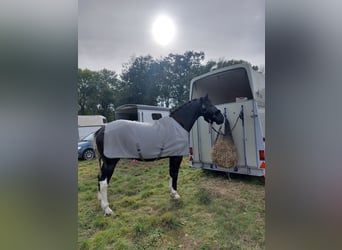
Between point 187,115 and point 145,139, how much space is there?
0.57 metres

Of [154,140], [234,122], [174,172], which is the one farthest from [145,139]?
[234,122]

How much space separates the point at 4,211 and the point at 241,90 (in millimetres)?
2499

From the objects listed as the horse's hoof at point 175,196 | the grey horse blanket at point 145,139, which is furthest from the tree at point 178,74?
the horse's hoof at point 175,196

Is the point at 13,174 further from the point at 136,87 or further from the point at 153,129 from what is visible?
the point at 153,129

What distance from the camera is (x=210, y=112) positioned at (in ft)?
7.04

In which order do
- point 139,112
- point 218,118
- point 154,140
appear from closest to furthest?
point 139,112
point 154,140
point 218,118

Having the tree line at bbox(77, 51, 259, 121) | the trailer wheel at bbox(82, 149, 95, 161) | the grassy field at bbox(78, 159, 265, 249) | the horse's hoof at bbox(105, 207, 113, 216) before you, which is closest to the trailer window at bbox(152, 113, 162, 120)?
the tree line at bbox(77, 51, 259, 121)

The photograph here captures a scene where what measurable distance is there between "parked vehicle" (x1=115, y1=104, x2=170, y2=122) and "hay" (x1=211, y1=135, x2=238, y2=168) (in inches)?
34.0

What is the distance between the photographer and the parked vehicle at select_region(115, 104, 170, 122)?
62.0 inches

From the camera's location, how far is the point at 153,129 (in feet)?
6.19

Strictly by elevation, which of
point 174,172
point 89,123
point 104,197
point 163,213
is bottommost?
point 163,213

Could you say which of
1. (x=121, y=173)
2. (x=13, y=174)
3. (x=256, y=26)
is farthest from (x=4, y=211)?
(x=256, y=26)

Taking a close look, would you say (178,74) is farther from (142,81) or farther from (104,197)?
(104,197)

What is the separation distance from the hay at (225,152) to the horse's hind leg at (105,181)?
4.13ft
